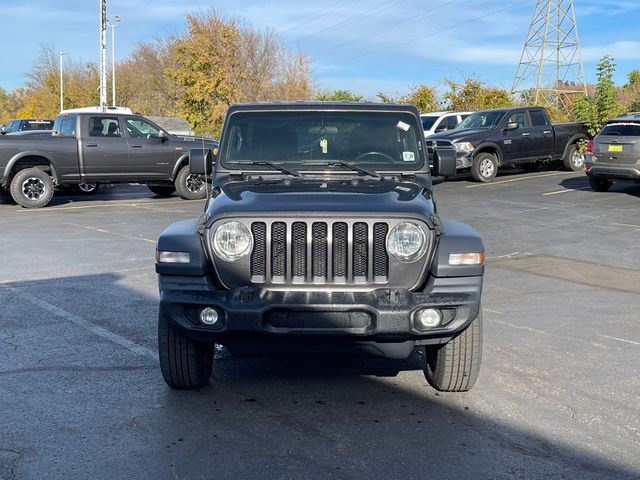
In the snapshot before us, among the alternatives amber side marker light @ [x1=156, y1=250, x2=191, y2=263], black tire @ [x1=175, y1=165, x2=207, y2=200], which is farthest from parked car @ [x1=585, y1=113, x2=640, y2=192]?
amber side marker light @ [x1=156, y1=250, x2=191, y2=263]

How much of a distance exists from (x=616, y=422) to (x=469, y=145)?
A: 15320mm

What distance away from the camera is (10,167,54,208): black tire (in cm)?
1622

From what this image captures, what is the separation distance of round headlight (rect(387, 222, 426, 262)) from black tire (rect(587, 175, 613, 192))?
46.9 feet

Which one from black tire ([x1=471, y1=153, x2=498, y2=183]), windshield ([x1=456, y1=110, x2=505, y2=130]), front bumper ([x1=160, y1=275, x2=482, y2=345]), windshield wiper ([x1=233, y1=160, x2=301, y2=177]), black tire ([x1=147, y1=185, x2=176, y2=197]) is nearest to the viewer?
front bumper ([x1=160, y1=275, x2=482, y2=345])

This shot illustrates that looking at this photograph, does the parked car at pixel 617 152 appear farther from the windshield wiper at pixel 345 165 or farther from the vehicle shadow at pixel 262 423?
the windshield wiper at pixel 345 165

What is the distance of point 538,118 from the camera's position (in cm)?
2108

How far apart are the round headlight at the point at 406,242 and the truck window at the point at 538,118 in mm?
17335

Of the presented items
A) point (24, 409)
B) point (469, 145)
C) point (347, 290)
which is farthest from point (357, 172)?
point (469, 145)

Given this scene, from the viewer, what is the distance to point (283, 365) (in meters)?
5.73

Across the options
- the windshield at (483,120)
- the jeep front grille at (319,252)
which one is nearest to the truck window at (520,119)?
the windshield at (483,120)

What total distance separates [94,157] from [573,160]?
1329cm

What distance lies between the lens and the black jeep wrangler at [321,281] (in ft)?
14.5

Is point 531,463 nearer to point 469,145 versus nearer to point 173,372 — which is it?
point 173,372

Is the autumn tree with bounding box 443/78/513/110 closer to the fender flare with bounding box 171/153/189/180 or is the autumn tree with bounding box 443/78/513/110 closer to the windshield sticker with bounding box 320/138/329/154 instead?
the fender flare with bounding box 171/153/189/180
